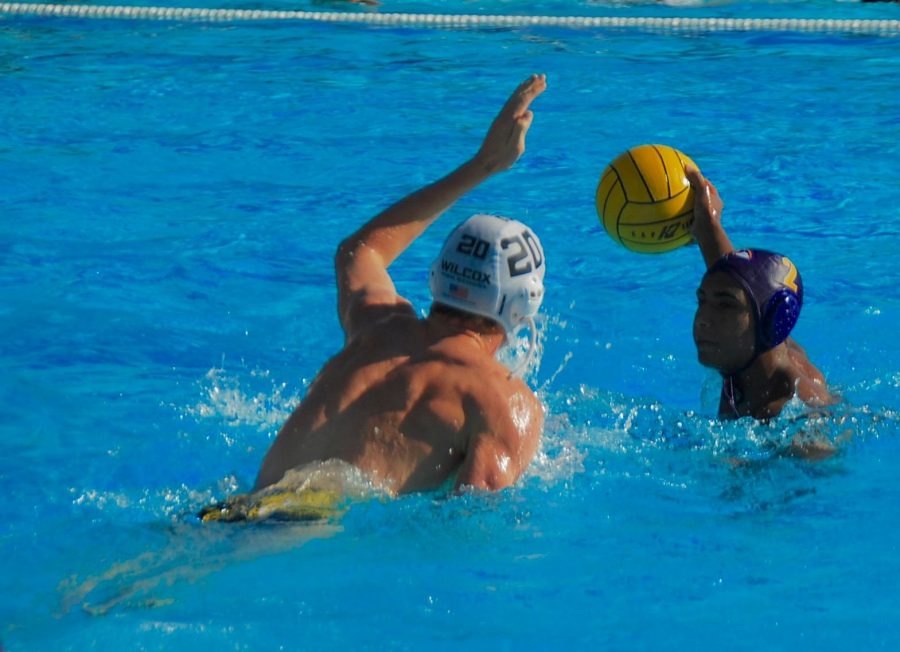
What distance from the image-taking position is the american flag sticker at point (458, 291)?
3.65 meters

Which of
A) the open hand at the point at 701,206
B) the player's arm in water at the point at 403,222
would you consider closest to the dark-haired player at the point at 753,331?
the open hand at the point at 701,206

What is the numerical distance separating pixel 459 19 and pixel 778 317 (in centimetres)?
928

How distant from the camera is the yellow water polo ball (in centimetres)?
484

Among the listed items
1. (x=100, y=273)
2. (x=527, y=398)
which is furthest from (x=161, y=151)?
(x=527, y=398)

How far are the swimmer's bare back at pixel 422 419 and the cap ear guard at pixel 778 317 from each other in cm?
109

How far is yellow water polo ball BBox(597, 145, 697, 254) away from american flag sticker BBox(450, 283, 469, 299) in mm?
1416

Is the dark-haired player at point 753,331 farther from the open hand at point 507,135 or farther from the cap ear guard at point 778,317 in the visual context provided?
the open hand at point 507,135

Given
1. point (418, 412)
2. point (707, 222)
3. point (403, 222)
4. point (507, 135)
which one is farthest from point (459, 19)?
point (418, 412)

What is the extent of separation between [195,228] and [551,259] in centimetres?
207

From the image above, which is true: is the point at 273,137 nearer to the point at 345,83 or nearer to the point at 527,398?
the point at 345,83

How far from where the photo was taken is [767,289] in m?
4.38

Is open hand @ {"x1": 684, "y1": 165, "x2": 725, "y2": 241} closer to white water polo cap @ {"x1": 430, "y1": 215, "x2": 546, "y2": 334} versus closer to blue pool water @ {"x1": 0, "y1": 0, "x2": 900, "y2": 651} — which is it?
blue pool water @ {"x1": 0, "y1": 0, "x2": 900, "y2": 651}

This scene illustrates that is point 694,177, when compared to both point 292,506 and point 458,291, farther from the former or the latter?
point 292,506

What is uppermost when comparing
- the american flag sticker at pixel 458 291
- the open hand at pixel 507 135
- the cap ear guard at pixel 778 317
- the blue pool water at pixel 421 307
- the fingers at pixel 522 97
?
the fingers at pixel 522 97
